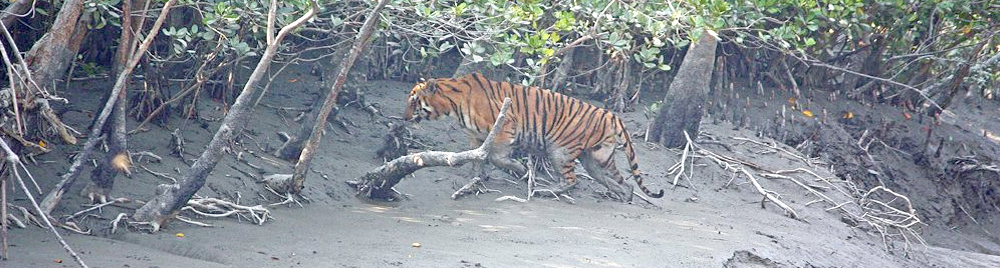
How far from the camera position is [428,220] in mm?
7953

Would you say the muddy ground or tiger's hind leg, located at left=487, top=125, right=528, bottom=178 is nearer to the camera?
the muddy ground

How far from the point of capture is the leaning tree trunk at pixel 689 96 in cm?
1134

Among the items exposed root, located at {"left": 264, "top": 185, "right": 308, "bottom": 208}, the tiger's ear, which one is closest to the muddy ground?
exposed root, located at {"left": 264, "top": 185, "right": 308, "bottom": 208}

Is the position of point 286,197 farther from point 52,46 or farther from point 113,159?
point 52,46

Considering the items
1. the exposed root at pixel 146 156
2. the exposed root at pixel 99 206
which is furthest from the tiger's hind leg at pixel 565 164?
the exposed root at pixel 99 206

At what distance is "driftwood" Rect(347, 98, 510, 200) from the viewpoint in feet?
24.5

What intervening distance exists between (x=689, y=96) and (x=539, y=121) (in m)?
2.11

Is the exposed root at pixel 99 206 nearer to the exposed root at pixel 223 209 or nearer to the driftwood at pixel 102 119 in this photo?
the driftwood at pixel 102 119

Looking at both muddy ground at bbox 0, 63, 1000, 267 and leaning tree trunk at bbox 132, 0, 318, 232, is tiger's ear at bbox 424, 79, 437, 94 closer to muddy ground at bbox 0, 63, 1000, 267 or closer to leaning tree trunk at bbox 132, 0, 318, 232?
muddy ground at bbox 0, 63, 1000, 267

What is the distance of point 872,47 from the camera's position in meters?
14.4

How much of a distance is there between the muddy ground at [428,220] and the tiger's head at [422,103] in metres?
0.51

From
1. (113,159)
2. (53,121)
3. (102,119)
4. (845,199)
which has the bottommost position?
(845,199)

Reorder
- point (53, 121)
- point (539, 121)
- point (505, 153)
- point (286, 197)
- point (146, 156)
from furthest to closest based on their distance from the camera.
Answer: point (539, 121) < point (505, 153) < point (286, 197) < point (146, 156) < point (53, 121)

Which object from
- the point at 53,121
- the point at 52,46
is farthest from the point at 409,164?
the point at 53,121
